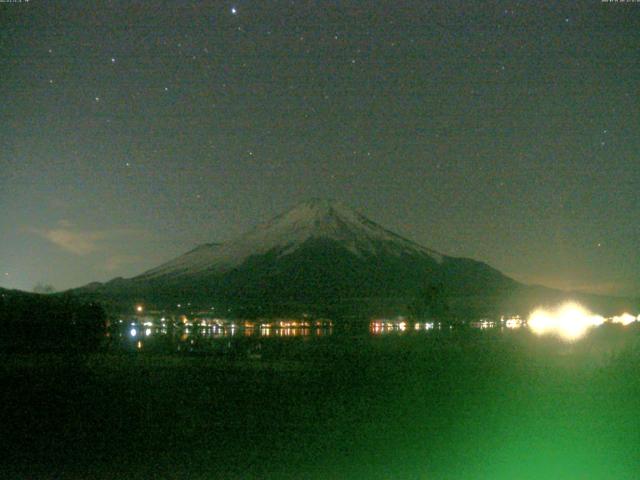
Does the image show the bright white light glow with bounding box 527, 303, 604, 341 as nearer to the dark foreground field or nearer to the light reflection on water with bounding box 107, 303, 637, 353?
the light reflection on water with bounding box 107, 303, 637, 353

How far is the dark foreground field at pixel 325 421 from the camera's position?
10961 mm

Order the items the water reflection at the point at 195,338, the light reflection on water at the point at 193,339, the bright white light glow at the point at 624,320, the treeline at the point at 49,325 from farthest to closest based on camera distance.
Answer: the bright white light glow at the point at 624,320 < the water reflection at the point at 195,338 < the treeline at the point at 49,325 < the light reflection on water at the point at 193,339

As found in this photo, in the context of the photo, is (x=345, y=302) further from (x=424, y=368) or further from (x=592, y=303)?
(x=424, y=368)

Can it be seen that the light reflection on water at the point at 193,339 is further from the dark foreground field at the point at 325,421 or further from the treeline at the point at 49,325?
the dark foreground field at the point at 325,421

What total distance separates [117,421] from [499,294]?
6889 inches

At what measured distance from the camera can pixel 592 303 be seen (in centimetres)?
17338

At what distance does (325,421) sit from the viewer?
47.1ft

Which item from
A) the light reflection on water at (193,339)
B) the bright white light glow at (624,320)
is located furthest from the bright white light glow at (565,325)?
the light reflection on water at (193,339)

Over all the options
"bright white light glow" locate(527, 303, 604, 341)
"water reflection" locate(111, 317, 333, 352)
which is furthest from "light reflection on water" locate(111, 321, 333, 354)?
"bright white light glow" locate(527, 303, 604, 341)

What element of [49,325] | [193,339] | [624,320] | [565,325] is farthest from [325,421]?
[624,320]

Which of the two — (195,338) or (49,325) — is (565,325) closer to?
(195,338)

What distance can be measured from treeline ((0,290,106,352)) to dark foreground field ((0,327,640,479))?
43.0 ft

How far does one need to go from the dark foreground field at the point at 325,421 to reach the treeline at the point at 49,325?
43.0 feet

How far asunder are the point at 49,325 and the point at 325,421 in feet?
90.8
